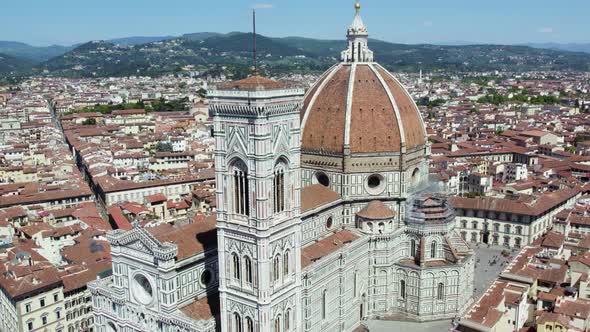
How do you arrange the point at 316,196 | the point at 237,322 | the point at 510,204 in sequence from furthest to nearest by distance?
the point at 510,204 < the point at 316,196 < the point at 237,322

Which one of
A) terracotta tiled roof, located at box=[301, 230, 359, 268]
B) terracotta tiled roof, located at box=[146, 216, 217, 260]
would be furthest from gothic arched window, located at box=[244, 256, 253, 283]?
terracotta tiled roof, located at box=[301, 230, 359, 268]

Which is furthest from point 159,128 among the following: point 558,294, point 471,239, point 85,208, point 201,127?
point 558,294

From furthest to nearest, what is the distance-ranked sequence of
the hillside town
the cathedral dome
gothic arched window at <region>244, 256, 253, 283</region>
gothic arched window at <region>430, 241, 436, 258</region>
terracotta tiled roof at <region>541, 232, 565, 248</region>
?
terracotta tiled roof at <region>541, 232, 565, 248</region> < the cathedral dome < gothic arched window at <region>430, 241, 436, 258</region> < the hillside town < gothic arched window at <region>244, 256, 253, 283</region>

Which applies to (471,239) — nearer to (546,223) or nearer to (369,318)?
(546,223)

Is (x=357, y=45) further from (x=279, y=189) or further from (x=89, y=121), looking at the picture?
(x=89, y=121)

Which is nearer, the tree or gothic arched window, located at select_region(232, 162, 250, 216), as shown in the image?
gothic arched window, located at select_region(232, 162, 250, 216)

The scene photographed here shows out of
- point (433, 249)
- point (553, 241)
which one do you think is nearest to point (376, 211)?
point (433, 249)

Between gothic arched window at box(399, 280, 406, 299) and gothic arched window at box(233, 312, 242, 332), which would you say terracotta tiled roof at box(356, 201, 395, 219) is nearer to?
gothic arched window at box(399, 280, 406, 299)
